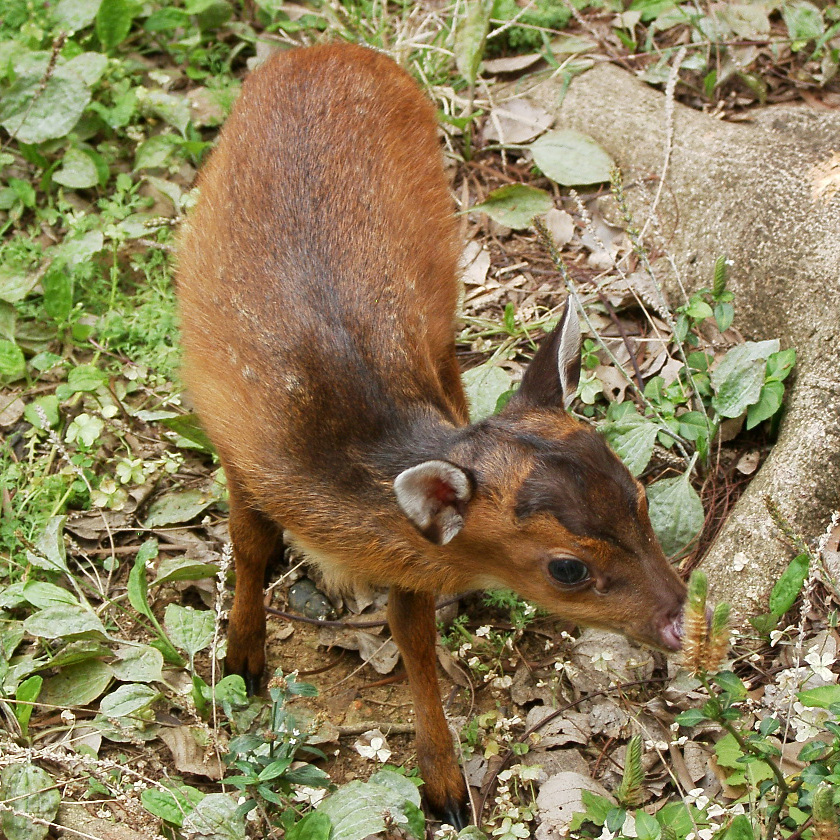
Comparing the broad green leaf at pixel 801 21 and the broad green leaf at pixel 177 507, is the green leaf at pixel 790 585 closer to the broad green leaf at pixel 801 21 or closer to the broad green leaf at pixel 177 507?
the broad green leaf at pixel 177 507

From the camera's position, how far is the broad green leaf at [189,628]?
5.17m

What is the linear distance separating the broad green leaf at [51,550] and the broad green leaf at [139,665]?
593 mm

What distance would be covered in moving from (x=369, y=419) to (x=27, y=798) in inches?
84.1

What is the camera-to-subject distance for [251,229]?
4945 millimetres

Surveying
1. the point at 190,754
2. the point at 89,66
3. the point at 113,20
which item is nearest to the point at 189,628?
the point at 190,754

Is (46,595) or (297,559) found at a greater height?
(46,595)

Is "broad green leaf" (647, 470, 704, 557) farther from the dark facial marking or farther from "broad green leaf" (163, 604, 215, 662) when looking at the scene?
"broad green leaf" (163, 604, 215, 662)

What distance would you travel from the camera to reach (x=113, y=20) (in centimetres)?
782

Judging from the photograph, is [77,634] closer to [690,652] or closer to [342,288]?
[342,288]

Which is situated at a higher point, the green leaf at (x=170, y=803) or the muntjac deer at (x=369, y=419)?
the muntjac deer at (x=369, y=419)

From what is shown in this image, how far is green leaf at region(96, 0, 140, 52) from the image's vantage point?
307 inches

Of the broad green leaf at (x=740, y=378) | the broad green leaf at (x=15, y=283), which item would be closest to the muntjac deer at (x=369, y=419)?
the broad green leaf at (x=740, y=378)

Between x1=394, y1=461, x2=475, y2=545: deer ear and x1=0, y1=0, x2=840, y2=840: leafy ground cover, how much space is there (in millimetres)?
859

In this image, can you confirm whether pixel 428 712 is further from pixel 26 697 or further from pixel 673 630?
pixel 26 697
